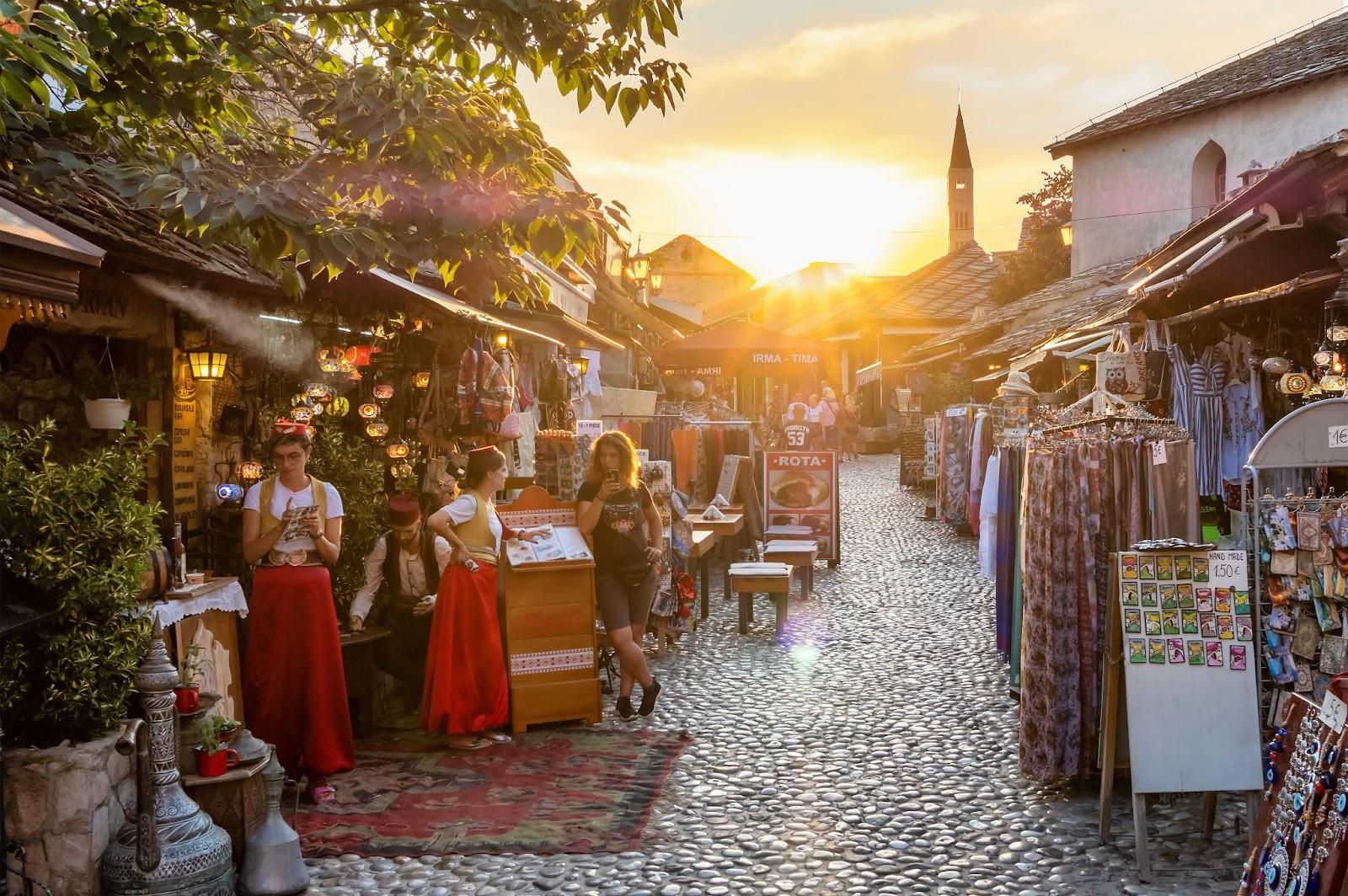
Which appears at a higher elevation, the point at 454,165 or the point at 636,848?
the point at 454,165

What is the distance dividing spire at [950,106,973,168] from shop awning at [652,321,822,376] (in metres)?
71.6

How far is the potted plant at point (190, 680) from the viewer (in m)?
5.45

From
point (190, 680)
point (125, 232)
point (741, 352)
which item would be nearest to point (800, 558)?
point (741, 352)

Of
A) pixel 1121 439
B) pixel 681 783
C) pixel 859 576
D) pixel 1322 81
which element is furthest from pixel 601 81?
pixel 1322 81

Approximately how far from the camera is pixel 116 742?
4.86 m

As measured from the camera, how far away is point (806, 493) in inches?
625

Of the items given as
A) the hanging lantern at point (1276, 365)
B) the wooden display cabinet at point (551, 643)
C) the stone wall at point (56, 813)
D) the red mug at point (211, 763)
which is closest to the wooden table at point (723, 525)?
the wooden display cabinet at point (551, 643)

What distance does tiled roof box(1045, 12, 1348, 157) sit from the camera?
21.5 m

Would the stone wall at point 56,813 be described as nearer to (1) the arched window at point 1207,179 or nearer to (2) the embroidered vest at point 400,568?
(2) the embroidered vest at point 400,568

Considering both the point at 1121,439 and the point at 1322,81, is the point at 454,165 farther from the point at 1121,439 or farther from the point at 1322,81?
the point at 1322,81

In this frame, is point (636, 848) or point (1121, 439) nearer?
point (636, 848)

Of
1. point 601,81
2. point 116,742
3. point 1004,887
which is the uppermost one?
point 601,81

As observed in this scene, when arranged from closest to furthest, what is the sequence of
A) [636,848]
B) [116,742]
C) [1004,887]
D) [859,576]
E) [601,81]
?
1. [116,742]
2. [1004,887]
3. [636,848]
4. [601,81]
5. [859,576]

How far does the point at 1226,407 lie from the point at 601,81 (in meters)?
5.60
